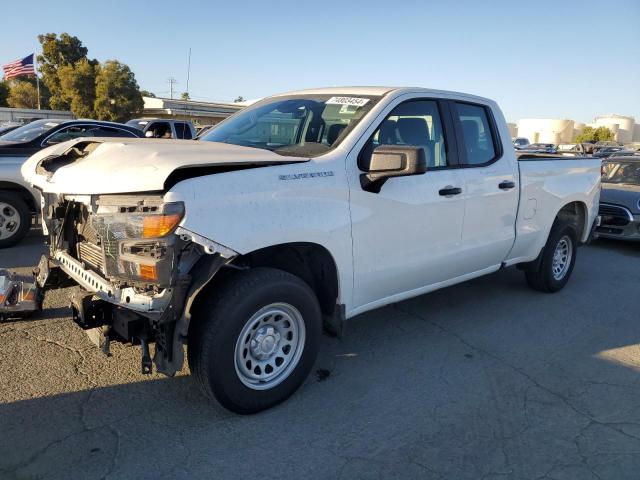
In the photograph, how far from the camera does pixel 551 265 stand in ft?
19.5

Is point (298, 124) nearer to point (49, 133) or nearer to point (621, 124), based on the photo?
point (49, 133)

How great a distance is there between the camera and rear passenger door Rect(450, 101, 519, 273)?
4.57 m

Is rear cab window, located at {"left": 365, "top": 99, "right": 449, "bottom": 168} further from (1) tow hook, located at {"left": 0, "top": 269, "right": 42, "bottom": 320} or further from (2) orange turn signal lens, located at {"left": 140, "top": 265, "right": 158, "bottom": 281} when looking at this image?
(1) tow hook, located at {"left": 0, "top": 269, "right": 42, "bottom": 320}

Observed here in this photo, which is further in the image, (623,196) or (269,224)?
(623,196)

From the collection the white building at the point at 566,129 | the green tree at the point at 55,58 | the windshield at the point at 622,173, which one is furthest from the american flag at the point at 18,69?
the white building at the point at 566,129

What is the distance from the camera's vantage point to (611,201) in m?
9.11

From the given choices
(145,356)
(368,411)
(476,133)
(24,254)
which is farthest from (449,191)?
(24,254)

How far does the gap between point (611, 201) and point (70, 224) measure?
28.3ft

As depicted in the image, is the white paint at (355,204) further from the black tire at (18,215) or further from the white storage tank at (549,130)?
the white storage tank at (549,130)

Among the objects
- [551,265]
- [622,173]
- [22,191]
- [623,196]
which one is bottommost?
[551,265]

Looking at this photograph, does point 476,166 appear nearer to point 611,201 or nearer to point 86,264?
point 86,264

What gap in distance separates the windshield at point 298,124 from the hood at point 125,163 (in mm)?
479

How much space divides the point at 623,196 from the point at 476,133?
5651 millimetres

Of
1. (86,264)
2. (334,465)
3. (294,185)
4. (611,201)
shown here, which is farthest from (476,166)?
(611,201)
